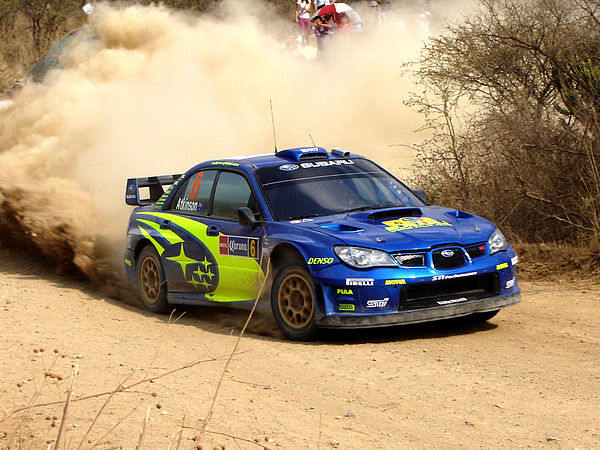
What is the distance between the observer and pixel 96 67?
18.3m

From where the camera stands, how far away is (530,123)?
37.1 ft

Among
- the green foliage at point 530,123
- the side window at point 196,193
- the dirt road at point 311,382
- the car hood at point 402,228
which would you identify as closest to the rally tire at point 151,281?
the dirt road at point 311,382

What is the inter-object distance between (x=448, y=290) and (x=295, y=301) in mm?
1197

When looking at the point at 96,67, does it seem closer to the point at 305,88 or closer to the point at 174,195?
the point at 305,88

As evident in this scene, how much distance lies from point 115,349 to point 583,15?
760 centimetres

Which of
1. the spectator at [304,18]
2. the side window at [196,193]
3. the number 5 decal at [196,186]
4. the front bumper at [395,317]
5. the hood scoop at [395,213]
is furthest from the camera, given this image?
the spectator at [304,18]

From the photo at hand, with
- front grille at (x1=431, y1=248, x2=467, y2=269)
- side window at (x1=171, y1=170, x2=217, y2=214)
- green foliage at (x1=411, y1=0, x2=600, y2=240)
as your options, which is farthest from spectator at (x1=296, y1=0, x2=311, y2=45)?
front grille at (x1=431, y1=248, x2=467, y2=269)

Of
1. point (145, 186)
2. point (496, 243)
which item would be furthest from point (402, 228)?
point (145, 186)

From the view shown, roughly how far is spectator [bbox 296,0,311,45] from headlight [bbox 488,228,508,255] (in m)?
16.2

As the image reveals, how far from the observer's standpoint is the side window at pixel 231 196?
8.34 m

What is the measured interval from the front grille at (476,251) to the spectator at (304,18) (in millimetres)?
16396

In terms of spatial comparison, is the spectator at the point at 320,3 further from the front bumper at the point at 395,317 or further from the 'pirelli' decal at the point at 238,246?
the front bumper at the point at 395,317

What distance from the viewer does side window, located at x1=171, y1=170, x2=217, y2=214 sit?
8891 millimetres

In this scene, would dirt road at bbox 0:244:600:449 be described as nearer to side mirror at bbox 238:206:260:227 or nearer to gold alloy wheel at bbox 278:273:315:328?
gold alloy wheel at bbox 278:273:315:328
